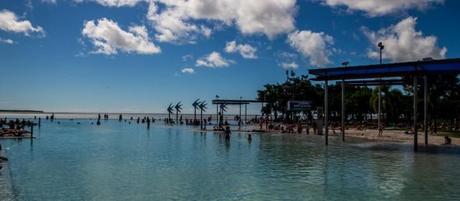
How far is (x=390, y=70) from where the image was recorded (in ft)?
135

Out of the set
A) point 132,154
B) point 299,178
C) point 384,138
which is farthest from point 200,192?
point 384,138

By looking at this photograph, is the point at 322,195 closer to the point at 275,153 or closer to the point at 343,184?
the point at 343,184

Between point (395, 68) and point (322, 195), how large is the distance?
Result: 928 inches

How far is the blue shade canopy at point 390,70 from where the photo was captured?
38244 mm

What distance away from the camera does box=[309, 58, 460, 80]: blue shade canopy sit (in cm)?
3824

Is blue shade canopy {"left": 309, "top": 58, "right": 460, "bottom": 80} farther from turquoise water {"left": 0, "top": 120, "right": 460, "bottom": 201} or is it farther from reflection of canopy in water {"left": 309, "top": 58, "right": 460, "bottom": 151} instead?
turquoise water {"left": 0, "top": 120, "right": 460, "bottom": 201}

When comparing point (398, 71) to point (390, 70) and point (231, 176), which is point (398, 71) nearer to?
point (390, 70)

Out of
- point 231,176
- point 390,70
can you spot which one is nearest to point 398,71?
point 390,70

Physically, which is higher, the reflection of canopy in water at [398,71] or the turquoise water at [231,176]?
the reflection of canopy in water at [398,71]

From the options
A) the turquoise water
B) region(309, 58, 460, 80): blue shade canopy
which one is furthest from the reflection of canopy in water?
the turquoise water

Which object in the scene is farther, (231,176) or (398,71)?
(398,71)

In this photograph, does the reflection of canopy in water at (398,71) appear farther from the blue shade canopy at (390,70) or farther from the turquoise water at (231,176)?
the turquoise water at (231,176)

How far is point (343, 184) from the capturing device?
931 inches

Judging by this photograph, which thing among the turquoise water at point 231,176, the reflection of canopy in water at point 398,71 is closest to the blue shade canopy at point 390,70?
the reflection of canopy in water at point 398,71
